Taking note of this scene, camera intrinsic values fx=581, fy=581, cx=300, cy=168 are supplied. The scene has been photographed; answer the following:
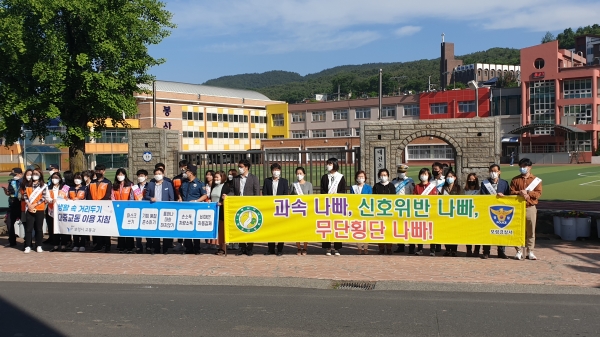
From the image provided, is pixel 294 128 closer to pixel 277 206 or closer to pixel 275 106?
pixel 275 106

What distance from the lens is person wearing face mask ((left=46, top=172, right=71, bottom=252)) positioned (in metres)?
12.9

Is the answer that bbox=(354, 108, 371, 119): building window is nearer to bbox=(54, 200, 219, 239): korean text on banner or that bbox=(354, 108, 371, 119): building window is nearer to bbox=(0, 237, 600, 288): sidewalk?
bbox=(0, 237, 600, 288): sidewalk

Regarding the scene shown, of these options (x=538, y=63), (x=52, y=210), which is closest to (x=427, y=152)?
(x=538, y=63)

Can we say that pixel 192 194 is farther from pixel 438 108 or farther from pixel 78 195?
pixel 438 108

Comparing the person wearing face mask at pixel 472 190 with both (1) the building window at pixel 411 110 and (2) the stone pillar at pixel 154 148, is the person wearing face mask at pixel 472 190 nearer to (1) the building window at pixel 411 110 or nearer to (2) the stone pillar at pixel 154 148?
(2) the stone pillar at pixel 154 148

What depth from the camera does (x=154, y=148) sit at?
1817 cm

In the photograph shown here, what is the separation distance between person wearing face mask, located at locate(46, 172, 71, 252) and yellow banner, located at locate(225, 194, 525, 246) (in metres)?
4.04

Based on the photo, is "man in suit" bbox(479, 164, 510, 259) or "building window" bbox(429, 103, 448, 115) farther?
"building window" bbox(429, 103, 448, 115)

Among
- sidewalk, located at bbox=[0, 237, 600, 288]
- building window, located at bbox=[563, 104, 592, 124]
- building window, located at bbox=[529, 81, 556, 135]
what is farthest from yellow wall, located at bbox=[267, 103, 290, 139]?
sidewalk, located at bbox=[0, 237, 600, 288]

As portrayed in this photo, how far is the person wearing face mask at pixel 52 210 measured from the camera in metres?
12.9

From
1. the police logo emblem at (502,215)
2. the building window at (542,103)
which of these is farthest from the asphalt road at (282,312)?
the building window at (542,103)

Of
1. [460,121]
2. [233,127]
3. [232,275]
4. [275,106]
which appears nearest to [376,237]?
[232,275]

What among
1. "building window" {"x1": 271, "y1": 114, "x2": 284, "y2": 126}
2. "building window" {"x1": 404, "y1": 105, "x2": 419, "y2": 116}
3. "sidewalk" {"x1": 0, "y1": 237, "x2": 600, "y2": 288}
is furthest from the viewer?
"building window" {"x1": 271, "y1": 114, "x2": 284, "y2": 126}

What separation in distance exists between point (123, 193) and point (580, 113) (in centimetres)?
6642
